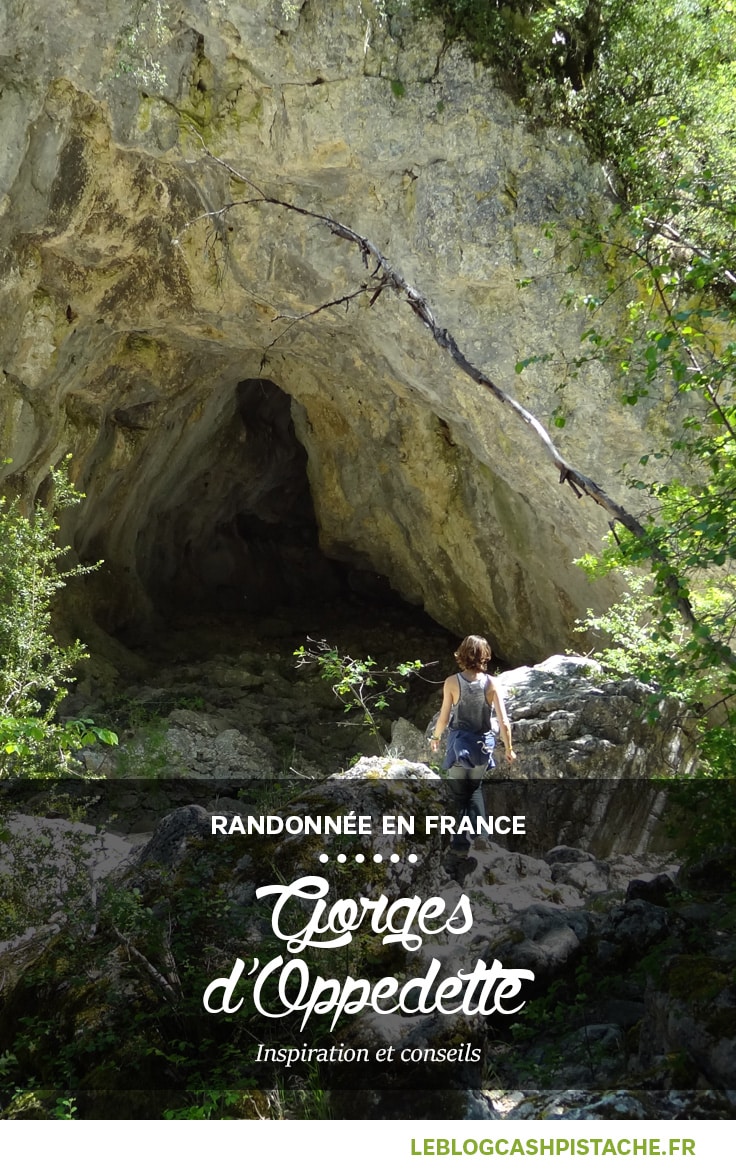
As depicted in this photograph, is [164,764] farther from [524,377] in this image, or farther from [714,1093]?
[714,1093]

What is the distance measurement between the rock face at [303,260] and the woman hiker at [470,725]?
124 inches

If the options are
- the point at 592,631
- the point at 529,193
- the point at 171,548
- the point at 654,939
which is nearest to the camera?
the point at 654,939

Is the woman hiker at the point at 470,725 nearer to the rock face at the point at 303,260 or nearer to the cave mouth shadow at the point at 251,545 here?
the rock face at the point at 303,260

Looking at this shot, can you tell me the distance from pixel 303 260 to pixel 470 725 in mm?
5707

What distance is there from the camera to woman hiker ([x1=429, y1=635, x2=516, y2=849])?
5.10 meters

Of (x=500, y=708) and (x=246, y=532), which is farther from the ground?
(x=246, y=532)

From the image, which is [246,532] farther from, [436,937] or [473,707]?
[436,937]

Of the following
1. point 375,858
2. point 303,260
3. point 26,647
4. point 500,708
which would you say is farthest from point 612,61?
point 375,858

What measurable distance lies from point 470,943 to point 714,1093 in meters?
1.70


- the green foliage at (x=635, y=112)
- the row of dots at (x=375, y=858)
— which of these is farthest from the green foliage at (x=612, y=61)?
the row of dots at (x=375, y=858)

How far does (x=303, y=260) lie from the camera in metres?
9.23

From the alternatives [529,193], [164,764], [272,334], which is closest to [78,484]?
[272,334]

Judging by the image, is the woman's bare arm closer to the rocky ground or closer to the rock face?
the rocky ground
